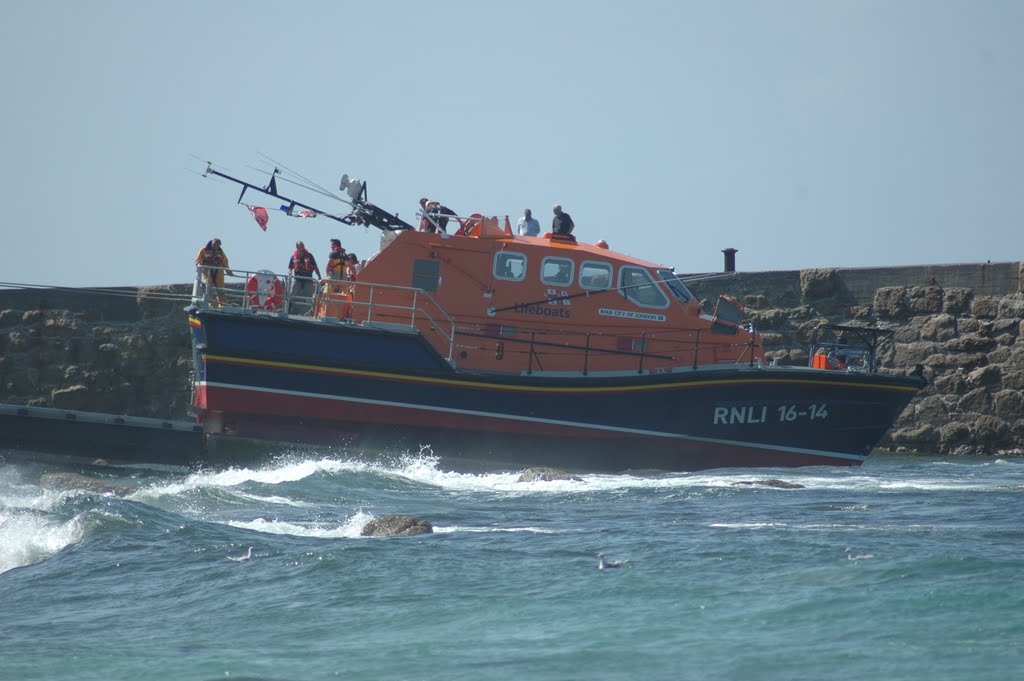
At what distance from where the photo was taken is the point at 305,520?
992cm

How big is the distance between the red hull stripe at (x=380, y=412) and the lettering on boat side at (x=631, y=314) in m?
1.41

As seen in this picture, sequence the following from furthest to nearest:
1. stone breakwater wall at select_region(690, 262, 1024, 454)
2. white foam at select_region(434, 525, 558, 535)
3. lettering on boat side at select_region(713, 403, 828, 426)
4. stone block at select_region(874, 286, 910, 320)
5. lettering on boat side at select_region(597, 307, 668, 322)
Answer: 1. stone block at select_region(874, 286, 910, 320)
2. stone breakwater wall at select_region(690, 262, 1024, 454)
3. lettering on boat side at select_region(597, 307, 668, 322)
4. lettering on boat side at select_region(713, 403, 828, 426)
5. white foam at select_region(434, 525, 558, 535)

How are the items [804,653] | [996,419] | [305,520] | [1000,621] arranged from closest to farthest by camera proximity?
[804,653] → [1000,621] → [305,520] → [996,419]

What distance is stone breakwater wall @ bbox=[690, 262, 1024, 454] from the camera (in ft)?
57.1

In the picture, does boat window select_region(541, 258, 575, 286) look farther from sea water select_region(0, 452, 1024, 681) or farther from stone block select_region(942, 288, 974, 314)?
stone block select_region(942, 288, 974, 314)

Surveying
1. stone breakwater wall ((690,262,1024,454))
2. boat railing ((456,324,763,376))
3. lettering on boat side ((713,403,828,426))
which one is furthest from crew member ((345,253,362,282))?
stone breakwater wall ((690,262,1024,454))

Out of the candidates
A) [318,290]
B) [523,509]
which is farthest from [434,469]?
[523,509]

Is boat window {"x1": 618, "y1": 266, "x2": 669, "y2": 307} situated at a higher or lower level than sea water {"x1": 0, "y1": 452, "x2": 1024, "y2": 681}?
higher

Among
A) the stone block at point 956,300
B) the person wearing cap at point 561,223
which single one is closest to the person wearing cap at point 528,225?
the person wearing cap at point 561,223

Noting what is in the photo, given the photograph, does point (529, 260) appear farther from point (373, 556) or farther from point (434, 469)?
point (373, 556)

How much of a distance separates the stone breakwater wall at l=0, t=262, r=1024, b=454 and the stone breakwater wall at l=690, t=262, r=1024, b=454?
16 millimetres

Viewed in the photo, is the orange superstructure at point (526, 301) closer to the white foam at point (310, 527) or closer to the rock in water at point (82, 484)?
the rock in water at point (82, 484)

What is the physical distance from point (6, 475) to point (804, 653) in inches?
380

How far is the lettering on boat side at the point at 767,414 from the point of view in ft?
47.2
